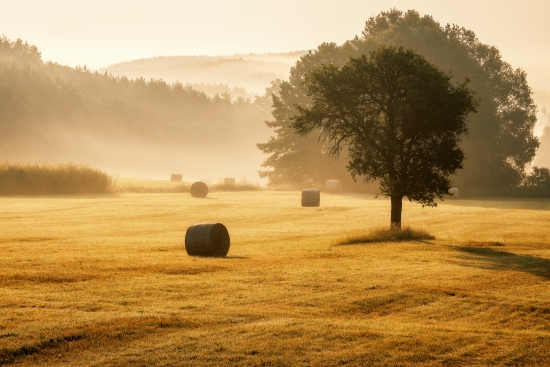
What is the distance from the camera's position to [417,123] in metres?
27.8

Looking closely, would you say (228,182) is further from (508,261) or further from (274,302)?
(274,302)

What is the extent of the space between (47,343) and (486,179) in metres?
65.9

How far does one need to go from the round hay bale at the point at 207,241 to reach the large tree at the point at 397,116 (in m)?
7.04

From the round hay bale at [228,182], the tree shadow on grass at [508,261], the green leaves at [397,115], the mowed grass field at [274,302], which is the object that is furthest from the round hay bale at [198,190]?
the tree shadow on grass at [508,261]

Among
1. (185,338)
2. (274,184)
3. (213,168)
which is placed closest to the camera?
(185,338)

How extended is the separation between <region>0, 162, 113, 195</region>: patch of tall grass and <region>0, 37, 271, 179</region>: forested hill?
4567 centimetres

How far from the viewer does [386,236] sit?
28469mm

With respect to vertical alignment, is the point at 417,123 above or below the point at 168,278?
above

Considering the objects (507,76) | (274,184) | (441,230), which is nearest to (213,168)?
(274,184)

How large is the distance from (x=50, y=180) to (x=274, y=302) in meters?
47.4

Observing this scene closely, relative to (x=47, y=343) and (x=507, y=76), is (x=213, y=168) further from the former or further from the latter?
(x=47, y=343)

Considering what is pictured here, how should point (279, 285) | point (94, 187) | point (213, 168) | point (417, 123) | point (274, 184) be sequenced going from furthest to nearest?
point (213, 168)
point (274, 184)
point (94, 187)
point (417, 123)
point (279, 285)

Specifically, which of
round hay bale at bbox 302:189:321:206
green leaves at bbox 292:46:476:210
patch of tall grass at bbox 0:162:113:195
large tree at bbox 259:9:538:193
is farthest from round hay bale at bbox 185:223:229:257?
large tree at bbox 259:9:538:193

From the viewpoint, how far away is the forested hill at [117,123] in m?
111
